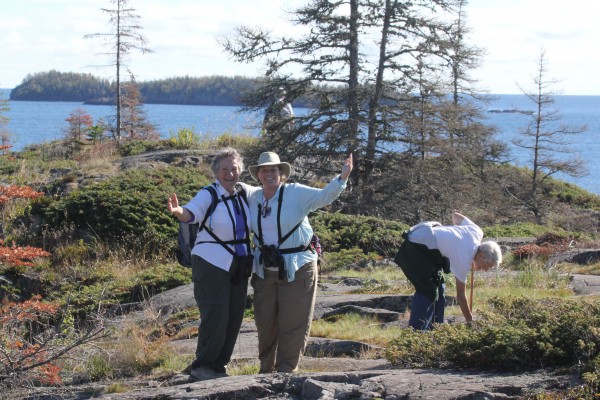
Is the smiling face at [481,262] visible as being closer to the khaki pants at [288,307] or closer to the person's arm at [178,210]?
the khaki pants at [288,307]

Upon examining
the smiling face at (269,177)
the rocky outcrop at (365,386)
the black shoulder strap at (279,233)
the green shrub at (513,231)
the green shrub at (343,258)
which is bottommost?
the green shrub at (513,231)

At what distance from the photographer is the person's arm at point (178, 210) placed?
6.62 m

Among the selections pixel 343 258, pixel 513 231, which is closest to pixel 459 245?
pixel 343 258

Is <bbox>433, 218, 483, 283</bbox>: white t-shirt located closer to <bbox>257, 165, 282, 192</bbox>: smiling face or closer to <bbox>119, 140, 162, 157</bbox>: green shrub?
<bbox>257, 165, 282, 192</bbox>: smiling face

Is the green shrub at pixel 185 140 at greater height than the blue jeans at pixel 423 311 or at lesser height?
greater

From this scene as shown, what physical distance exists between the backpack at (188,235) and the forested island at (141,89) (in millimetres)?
104699

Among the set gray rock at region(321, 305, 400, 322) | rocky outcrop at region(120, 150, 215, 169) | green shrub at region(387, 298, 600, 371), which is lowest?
gray rock at region(321, 305, 400, 322)

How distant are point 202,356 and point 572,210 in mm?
25446

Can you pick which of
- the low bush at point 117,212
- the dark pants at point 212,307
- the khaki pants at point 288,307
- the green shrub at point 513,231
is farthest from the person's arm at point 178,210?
the green shrub at point 513,231

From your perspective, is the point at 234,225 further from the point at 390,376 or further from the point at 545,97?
the point at 545,97

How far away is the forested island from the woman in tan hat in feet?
344

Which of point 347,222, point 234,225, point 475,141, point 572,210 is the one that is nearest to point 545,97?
point 572,210

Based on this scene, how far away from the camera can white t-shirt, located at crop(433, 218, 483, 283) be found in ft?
24.0

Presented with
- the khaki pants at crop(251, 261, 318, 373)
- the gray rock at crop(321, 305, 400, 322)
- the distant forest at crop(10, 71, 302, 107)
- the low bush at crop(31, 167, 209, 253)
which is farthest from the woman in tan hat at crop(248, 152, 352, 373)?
the distant forest at crop(10, 71, 302, 107)
